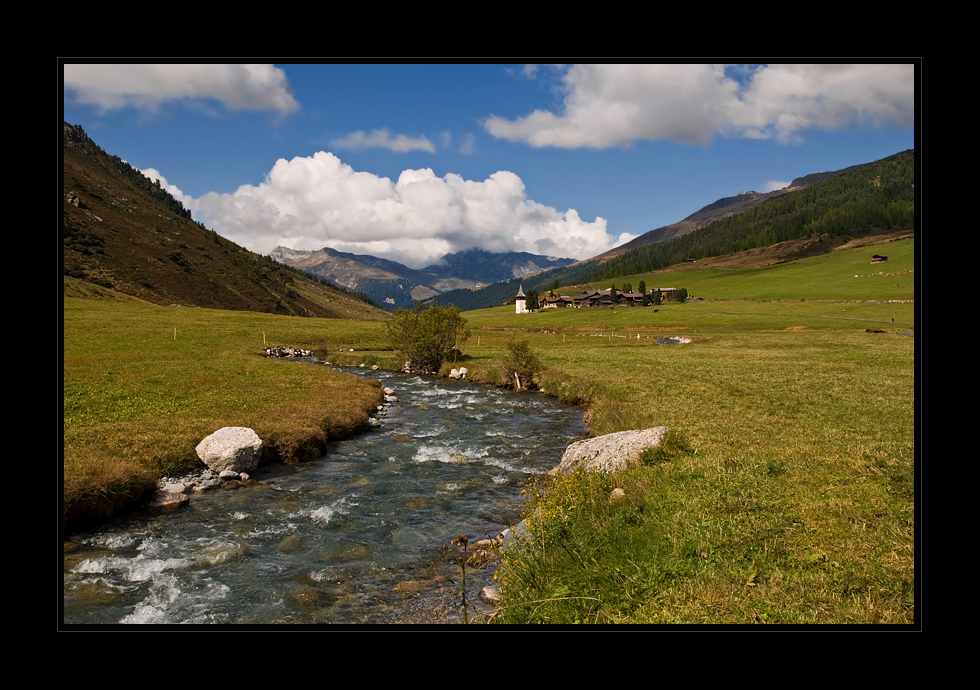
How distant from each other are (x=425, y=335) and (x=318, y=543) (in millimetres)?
37878

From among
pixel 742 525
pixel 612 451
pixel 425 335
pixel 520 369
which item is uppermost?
pixel 425 335

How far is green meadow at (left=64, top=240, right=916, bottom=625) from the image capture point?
6.99 meters

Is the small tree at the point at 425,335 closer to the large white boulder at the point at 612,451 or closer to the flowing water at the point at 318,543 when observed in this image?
the flowing water at the point at 318,543

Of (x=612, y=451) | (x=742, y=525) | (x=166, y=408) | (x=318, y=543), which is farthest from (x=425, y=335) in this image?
(x=742, y=525)

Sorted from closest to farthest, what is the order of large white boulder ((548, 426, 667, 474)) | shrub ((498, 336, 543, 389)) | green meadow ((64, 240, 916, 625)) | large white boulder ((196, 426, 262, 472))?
1. green meadow ((64, 240, 916, 625))
2. large white boulder ((548, 426, 667, 474))
3. large white boulder ((196, 426, 262, 472))
4. shrub ((498, 336, 543, 389))

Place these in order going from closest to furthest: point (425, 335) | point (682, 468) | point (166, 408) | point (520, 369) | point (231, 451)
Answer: point (682, 468) < point (231, 451) < point (166, 408) < point (520, 369) < point (425, 335)

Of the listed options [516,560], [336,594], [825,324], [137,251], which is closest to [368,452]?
[336,594]

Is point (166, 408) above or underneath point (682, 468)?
above

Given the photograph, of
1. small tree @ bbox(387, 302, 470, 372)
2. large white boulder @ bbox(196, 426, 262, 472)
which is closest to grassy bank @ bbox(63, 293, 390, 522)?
large white boulder @ bbox(196, 426, 262, 472)

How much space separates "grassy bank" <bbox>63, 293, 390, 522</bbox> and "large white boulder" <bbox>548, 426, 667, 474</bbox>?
452 inches

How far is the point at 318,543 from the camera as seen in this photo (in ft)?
41.7

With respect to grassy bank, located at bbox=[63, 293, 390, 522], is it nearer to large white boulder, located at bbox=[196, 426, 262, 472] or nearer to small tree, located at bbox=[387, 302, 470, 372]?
large white boulder, located at bbox=[196, 426, 262, 472]

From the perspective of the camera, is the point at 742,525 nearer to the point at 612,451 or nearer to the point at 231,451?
the point at 612,451

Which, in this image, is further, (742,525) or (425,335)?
(425,335)
